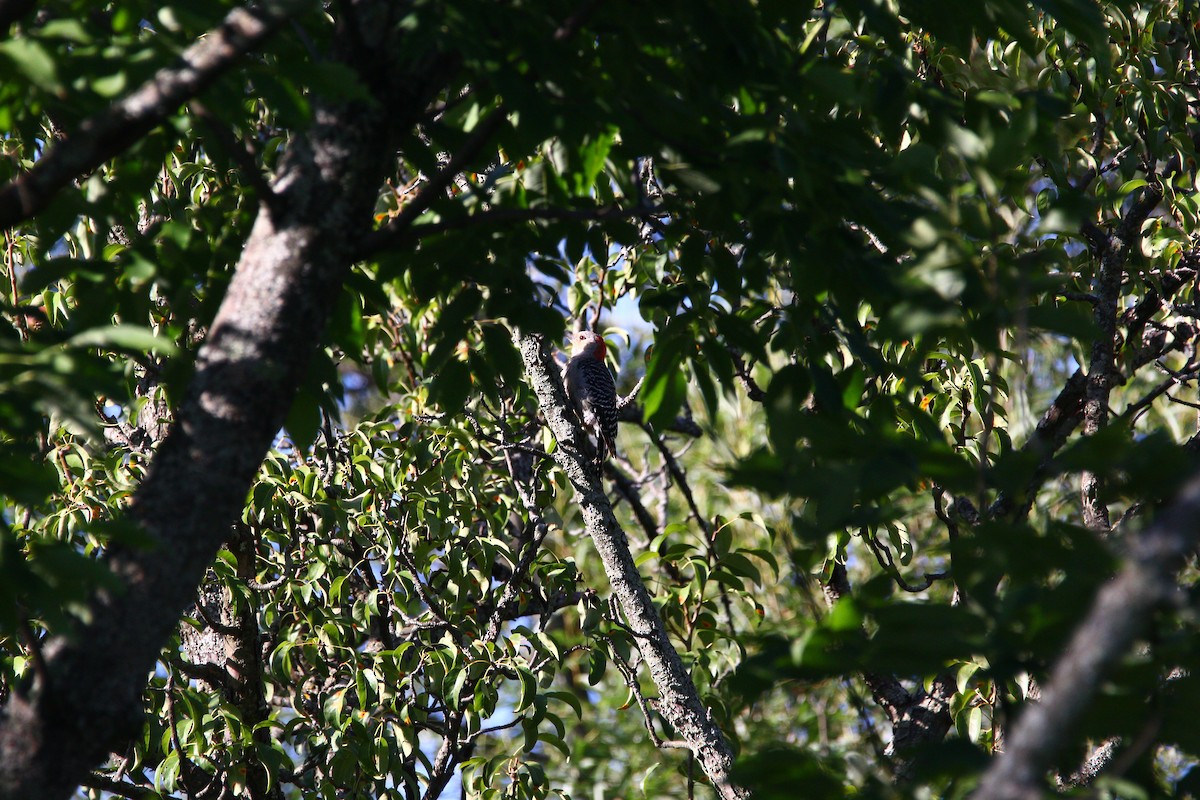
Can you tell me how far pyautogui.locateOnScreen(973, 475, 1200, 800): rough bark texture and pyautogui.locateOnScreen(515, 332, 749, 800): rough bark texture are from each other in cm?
278

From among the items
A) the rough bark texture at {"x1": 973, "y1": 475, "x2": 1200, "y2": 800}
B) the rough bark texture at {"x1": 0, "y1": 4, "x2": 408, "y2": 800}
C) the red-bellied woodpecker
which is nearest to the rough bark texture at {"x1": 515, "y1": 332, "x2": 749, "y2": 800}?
the rough bark texture at {"x1": 0, "y1": 4, "x2": 408, "y2": 800}

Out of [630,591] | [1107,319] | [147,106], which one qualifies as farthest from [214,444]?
[1107,319]

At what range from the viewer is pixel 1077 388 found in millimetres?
4461

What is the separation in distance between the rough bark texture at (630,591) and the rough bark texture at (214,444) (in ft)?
7.32

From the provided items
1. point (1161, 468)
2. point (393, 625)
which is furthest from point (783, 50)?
point (393, 625)

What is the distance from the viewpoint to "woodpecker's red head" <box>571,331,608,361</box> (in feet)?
20.3

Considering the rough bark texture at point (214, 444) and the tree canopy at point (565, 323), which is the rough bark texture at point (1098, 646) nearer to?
the tree canopy at point (565, 323)

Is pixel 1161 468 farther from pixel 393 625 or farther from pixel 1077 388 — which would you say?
pixel 393 625

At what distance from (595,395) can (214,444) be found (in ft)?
19.7

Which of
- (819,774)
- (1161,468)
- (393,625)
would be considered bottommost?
(819,774)

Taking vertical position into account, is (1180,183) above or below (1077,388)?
above

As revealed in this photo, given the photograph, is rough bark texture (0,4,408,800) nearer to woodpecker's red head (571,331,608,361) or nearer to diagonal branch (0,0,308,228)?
diagonal branch (0,0,308,228)

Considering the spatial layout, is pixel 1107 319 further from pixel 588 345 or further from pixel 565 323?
pixel 588 345

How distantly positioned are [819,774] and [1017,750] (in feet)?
1.97
